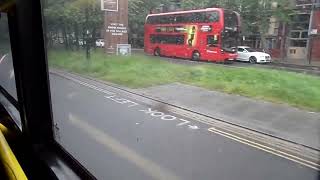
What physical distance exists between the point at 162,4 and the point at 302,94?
0.52 meters

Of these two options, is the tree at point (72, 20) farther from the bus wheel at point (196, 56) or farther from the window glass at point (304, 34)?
the window glass at point (304, 34)

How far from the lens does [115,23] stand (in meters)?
1.26

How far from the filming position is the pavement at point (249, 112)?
0.62m

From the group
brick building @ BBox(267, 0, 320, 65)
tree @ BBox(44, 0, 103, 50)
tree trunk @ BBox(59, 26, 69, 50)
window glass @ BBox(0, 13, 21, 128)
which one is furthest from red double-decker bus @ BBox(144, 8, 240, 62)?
window glass @ BBox(0, 13, 21, 128)

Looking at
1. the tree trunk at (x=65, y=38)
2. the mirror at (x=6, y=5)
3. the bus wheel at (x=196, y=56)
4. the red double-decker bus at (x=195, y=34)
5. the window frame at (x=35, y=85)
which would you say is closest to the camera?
the red double-decker bus at (x=195, y=34)

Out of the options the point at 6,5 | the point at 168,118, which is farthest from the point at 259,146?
the point at 6,5

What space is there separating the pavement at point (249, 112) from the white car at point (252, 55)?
111mm

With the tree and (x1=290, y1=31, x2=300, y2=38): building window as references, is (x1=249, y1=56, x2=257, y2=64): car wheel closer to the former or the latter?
(x1=290, y1=31, x2=300, y2=38): building window

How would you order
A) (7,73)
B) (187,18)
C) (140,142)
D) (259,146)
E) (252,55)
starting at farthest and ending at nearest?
(7,73)
(140,142)
(187,18)
(259,146)
(252,55)

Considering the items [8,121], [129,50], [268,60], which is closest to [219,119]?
[268,60]

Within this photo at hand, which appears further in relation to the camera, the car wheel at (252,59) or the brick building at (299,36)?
the car wheel at (252,59)

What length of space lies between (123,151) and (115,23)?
0.51 m

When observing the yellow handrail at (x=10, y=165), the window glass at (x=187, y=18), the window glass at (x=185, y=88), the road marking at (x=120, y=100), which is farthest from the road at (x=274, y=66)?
the yellow handrail at (x=10, y=165)

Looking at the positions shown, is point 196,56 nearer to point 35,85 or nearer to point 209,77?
point 209,77
